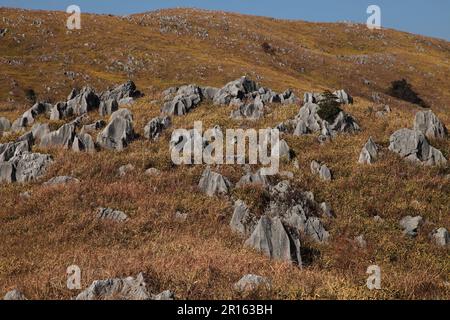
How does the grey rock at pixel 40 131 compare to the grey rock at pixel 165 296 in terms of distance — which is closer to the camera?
the grey rock at pixel 165 296

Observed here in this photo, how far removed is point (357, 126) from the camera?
30.1 m

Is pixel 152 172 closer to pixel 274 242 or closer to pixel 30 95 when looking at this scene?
pixel 274 242

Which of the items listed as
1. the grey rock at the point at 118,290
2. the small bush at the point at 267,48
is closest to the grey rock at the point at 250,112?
the grey rock at the point at 118,290

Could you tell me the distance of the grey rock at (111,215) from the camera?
1808 centimetres

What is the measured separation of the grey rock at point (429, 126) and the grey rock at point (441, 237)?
1068 cm

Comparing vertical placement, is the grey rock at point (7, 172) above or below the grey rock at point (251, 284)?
above

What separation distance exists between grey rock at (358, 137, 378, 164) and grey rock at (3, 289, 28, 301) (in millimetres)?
18232

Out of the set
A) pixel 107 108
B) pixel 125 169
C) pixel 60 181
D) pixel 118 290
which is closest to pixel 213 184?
pixel 125 169

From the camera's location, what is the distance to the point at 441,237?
18281mm

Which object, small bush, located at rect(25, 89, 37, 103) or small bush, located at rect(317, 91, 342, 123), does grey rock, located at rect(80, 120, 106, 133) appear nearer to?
small bush, located at rect(317, 91, 342, 123)

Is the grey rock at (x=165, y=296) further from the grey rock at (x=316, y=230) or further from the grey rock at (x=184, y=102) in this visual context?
the grey rock at (x=184, y=102)
